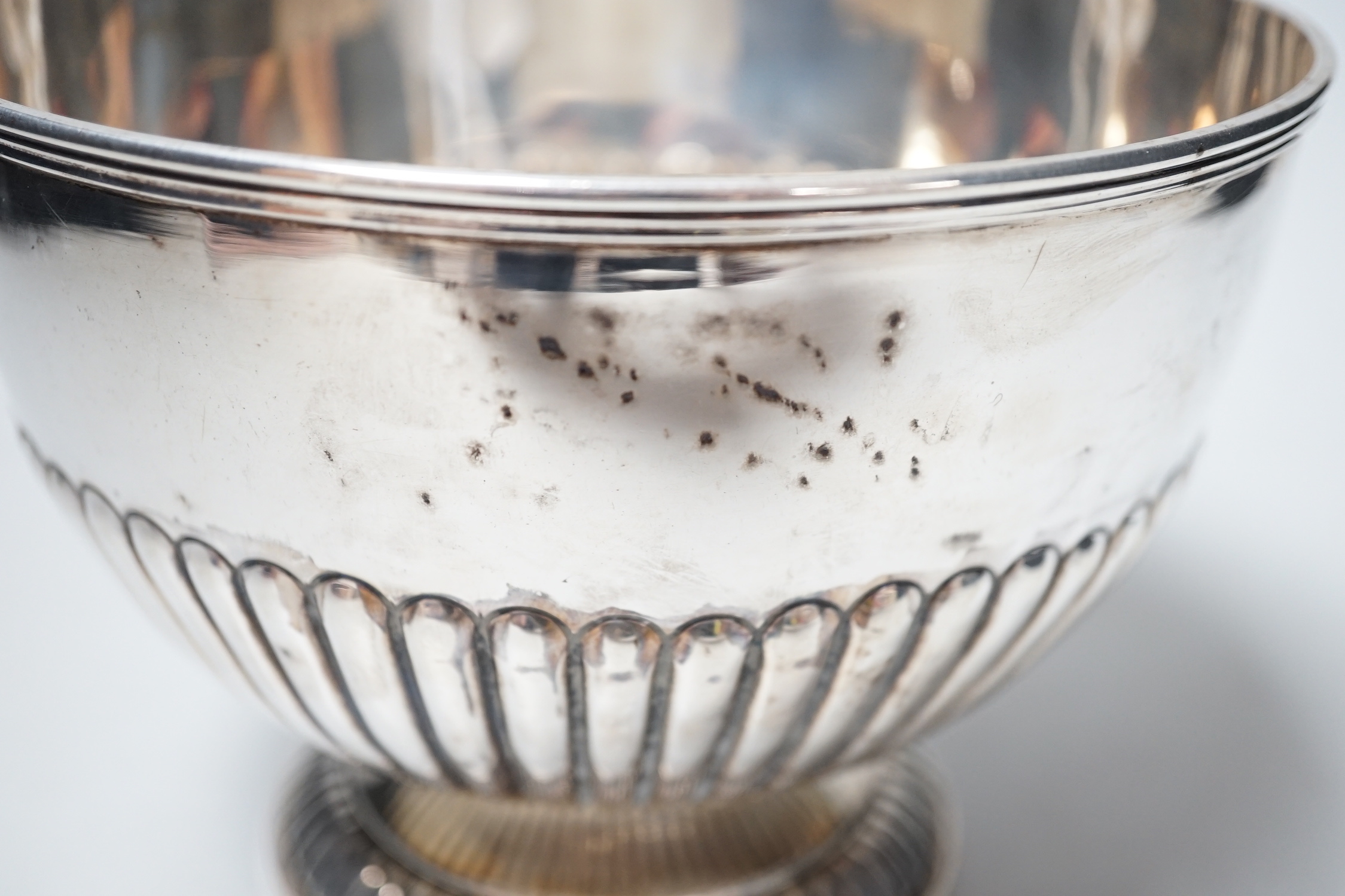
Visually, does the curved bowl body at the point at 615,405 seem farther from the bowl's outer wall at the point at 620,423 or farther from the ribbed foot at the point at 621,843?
the ribbed foot at the point at 621,843

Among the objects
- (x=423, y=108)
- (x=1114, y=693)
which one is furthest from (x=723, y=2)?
(x=1114, y=693)

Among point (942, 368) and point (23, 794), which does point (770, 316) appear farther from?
point (23, 794)

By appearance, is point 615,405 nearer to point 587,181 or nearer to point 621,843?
point 587,181

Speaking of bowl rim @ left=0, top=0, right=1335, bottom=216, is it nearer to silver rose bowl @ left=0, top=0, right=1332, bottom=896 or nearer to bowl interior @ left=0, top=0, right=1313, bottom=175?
silver rose bowl @ left=0, top=0, right=1332, bottom=896

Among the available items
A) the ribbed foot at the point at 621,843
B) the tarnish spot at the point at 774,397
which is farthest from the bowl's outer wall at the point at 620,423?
the ribbed foot at the point at 621,843

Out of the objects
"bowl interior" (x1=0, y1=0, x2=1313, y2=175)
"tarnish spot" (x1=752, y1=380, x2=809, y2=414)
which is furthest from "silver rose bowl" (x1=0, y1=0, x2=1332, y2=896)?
"bowl interior" (x1=0, y1=0, x2=1313, y2=175)

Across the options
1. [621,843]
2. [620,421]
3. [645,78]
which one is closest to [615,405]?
[620,421]

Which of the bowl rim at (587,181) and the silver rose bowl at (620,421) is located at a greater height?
the bowl rim at (587,181)
